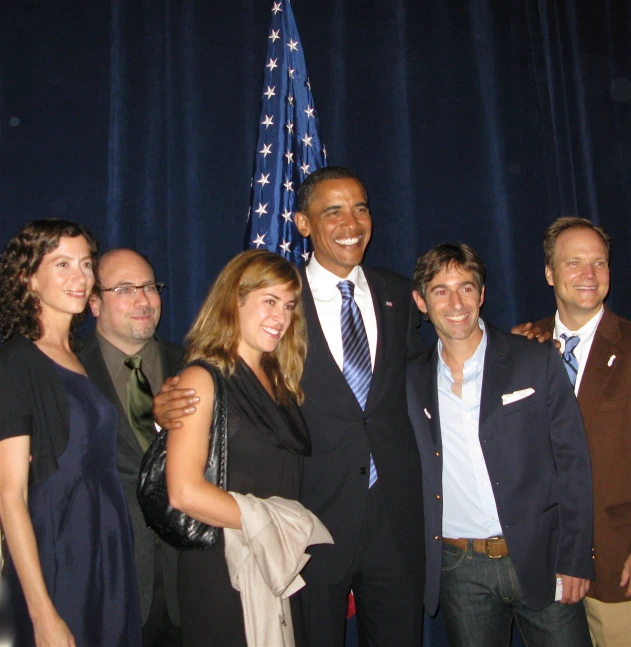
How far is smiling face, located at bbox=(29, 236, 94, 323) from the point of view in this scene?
1.86 metres

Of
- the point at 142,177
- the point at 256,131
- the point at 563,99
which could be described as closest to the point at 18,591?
the point at 142,177

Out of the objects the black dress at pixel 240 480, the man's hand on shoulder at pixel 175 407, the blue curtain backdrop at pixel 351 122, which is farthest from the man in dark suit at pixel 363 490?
the blue curtain backdrop at pixel 351 122

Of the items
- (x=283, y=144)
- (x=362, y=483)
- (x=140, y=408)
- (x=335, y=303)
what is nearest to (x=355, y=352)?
(x=335, y=303)

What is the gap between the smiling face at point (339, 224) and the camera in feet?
7.63

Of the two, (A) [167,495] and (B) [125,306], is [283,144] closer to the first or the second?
(B) [125,306]

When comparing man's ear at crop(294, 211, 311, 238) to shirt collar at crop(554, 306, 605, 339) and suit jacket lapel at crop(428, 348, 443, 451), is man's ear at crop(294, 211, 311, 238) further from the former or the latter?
shirt collar at crop(554, 306, 605, 339)

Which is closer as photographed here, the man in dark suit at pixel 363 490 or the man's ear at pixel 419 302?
the man in dark suit at pixel 363 490

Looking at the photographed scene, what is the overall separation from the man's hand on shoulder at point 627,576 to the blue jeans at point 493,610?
0.56 ft

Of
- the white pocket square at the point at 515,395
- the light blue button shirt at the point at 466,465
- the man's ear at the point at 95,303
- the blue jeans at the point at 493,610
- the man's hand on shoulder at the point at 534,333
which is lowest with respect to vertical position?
the blue jeans at the point at 493,610

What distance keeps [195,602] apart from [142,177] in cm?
224

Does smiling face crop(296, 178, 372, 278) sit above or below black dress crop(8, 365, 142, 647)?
above

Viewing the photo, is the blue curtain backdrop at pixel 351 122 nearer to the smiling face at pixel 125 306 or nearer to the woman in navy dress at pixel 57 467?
the smiling face at pixel 125 306

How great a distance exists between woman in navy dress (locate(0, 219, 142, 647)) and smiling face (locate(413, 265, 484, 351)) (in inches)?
48.4

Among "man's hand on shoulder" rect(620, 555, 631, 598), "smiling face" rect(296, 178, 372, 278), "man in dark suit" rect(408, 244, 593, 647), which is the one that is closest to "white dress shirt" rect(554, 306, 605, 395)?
"man in dark suit" rect(408, 244, 593, 647)
